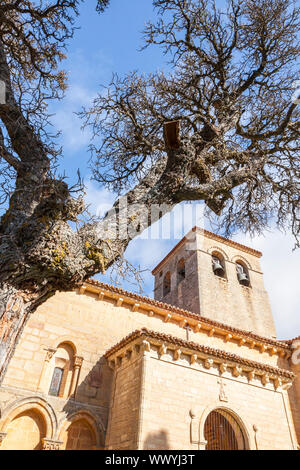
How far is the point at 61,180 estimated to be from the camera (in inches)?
146

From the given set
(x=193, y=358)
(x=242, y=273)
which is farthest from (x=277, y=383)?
(x=242, y=273)

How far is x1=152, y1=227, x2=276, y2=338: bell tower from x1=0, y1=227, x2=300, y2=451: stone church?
5.69 metres

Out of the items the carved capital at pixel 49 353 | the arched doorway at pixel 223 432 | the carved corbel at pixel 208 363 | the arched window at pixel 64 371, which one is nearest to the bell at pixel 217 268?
the carved corbel at pixel 208 363

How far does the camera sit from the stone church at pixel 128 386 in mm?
7496

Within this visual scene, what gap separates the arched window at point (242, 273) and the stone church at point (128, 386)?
8644mm

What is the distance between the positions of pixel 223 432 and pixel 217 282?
393 inches

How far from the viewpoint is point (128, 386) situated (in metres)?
8.21

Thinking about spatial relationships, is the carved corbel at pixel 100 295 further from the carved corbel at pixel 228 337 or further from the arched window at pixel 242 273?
the arched window at pixel 242 273

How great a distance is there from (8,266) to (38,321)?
693cm

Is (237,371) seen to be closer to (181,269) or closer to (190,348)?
(190,348)
